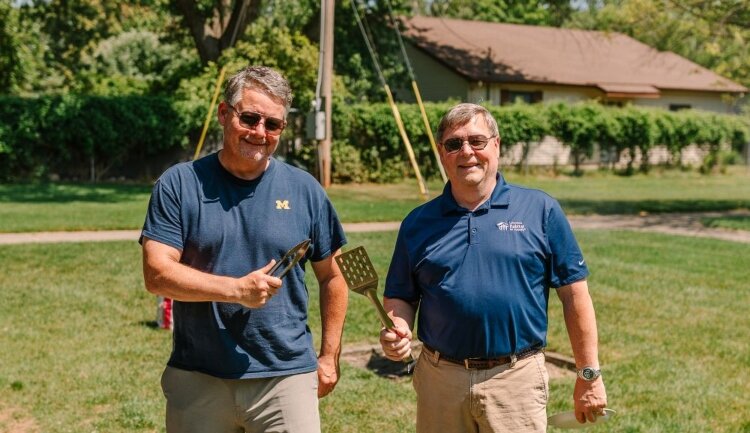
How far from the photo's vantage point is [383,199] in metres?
21.0

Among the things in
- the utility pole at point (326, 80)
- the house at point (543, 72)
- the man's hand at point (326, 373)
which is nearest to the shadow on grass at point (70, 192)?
the utility pole at point (326, 80)

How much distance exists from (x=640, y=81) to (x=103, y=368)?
34528 millimetres

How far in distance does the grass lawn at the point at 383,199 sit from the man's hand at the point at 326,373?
37.1 ft

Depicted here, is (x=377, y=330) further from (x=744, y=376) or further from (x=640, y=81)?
(x=640, y=81)

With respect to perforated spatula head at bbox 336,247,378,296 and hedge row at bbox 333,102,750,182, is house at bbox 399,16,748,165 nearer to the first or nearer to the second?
hedge row at bbox 333,102,750,182

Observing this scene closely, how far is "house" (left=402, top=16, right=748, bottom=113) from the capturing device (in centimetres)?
3441

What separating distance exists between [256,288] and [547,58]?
118 feet

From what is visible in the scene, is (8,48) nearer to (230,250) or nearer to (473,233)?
(230,250)

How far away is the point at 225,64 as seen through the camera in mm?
23812

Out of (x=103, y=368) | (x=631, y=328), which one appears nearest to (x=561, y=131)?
(x=631, y=328)

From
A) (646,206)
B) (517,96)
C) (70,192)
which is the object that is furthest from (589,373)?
(517,96)

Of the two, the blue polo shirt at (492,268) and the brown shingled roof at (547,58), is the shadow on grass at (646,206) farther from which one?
the blue polo shirt at (492,268)

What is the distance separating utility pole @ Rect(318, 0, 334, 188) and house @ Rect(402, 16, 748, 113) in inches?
432

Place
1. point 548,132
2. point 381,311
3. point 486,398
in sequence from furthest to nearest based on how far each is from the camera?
point 548,132
point 486,398
point 381,311
